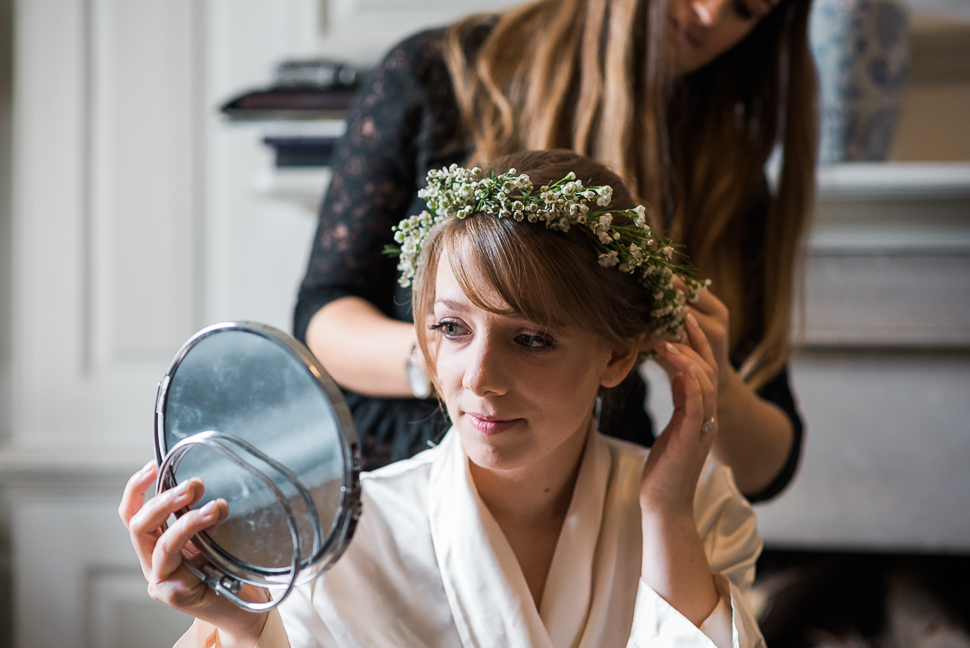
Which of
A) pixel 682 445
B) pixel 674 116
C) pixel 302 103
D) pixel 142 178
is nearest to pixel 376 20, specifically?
pixel 302 103

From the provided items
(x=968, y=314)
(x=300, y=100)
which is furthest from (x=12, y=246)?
(x=968, y=314)

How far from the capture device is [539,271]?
661 mm

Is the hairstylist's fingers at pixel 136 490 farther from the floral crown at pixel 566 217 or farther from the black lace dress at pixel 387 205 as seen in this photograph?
the black lace dress at pixel 387 205

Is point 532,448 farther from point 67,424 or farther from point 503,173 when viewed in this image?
point 67,424

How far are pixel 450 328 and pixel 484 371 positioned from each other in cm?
7

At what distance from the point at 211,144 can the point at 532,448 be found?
4.28 feet

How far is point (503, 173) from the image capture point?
0.72m

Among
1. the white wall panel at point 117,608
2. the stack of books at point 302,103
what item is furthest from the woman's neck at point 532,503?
the white wall panel at point 117,608

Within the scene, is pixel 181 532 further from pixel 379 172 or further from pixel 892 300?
pixel 892 300

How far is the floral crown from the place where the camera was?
658mm

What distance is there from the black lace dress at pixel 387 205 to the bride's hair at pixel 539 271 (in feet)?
0.86

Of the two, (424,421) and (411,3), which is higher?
(411,3)

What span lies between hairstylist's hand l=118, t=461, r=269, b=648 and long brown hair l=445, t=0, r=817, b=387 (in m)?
0.59

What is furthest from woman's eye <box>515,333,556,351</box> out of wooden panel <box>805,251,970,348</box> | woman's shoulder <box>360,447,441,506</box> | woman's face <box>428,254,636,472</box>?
wooden panel <box>805,251,970,348</box>
